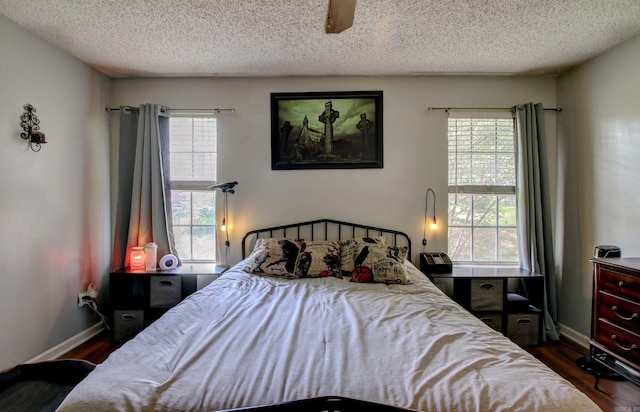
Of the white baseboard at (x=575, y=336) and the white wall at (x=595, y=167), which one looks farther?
the white baseboard at (x=575, y=336)

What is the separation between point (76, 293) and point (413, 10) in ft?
12.0

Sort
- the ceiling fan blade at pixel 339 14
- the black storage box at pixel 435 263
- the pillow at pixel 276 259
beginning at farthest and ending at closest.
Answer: the black storage box at pixel 435 263
the pillow at pixel 276 259
the ceiling fan blade at pixel 339 14

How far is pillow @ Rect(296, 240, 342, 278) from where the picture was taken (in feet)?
7.83

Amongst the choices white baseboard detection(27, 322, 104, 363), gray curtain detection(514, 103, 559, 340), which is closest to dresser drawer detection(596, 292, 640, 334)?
gray curtain detection(514, 103, 559, 340)

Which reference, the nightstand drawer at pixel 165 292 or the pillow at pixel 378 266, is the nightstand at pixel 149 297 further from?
the pillow at pixel 378 266

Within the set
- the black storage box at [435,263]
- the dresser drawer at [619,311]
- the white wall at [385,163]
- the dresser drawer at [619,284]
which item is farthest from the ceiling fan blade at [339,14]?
the dresser drawer at [619,311]

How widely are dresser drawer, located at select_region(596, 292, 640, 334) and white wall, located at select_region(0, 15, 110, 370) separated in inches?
164

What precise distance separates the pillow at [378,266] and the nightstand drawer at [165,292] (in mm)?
1607

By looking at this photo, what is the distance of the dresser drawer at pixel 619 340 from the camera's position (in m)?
1.73

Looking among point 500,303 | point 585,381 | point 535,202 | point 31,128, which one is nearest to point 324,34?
point 31,128

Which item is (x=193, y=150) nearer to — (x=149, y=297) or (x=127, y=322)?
(x=149, y=297)

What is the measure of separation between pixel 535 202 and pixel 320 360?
8.94ft

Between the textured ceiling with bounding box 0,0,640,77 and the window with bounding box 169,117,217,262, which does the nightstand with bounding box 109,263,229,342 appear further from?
the textured ceiling with bounding box 0,0,640,77

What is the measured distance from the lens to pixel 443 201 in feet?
9.61
